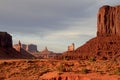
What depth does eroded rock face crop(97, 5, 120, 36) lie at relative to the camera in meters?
62.0

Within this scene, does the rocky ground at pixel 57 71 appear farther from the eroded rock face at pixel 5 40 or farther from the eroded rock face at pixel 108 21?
the eroded rock face at pixel 5 40

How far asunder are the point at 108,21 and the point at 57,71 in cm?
2689

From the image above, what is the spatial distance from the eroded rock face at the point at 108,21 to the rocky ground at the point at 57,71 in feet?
59.2

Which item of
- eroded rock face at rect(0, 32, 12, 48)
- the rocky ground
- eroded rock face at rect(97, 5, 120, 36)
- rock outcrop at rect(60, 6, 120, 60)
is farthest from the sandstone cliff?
the rocky ground

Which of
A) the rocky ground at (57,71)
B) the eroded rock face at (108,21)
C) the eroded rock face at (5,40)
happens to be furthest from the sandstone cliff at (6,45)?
the rocky ground at (57,71)

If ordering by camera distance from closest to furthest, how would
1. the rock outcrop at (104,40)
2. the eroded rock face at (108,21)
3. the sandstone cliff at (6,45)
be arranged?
1. the rock outcrop at (104,40)
2. the eroded rock face at (108,21)
3. the sandstone cliff at (6,45)

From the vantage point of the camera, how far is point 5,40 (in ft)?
334

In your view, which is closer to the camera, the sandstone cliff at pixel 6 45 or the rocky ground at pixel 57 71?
the rocky ground at pixel 57 71

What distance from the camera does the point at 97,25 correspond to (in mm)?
66500

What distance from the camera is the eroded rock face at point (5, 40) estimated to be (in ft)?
331

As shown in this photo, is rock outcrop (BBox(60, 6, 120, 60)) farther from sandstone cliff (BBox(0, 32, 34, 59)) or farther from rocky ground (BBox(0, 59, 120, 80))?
sandstone cliff (BBox(0, 32, 34, 59))

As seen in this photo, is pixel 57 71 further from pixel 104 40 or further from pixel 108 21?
pixel 108 21

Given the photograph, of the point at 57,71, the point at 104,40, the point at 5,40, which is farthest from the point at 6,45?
the point at 57,71

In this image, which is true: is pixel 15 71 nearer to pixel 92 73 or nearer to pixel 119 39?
pixel 92 73
